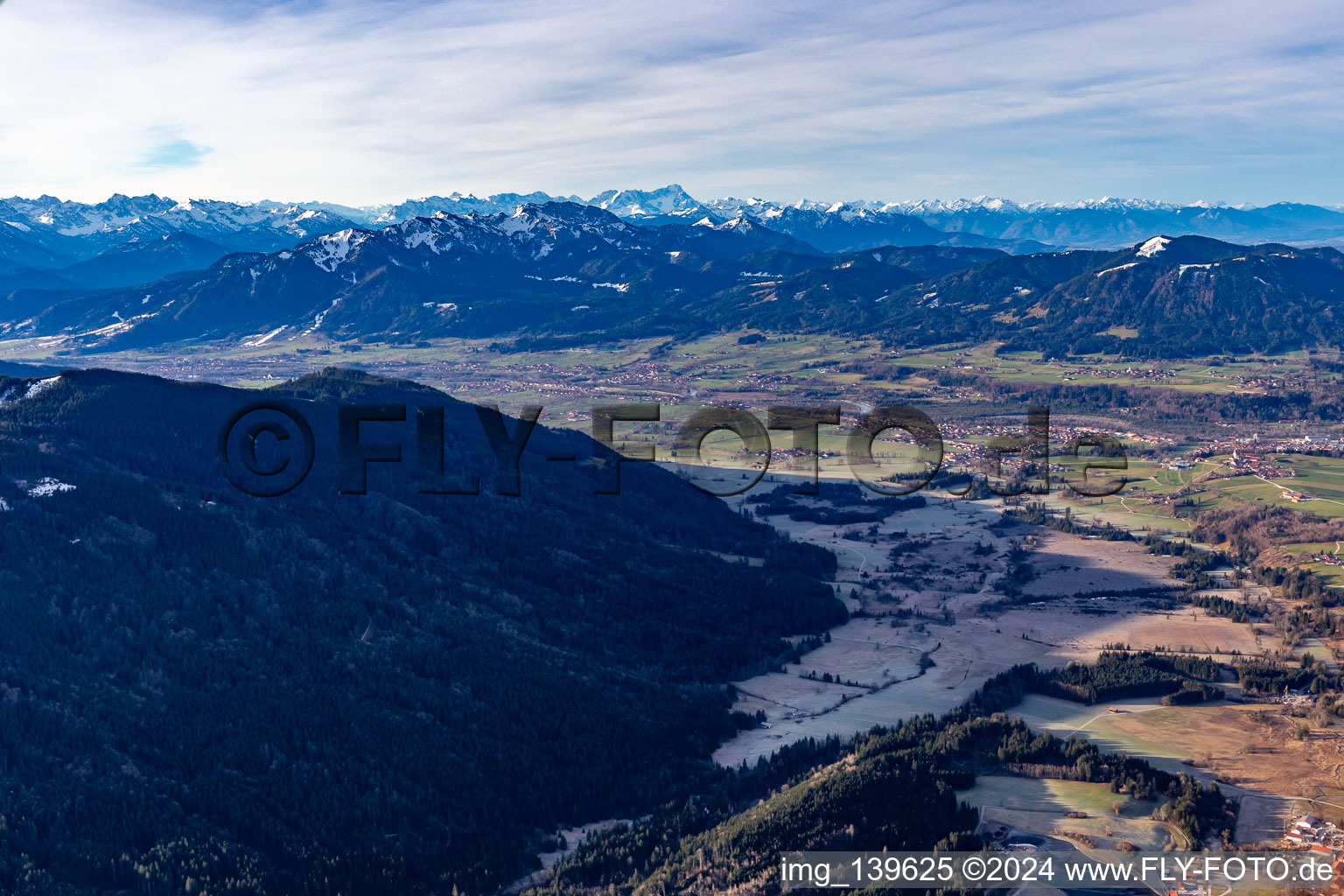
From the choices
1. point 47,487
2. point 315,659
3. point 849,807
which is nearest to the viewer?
point 849,807

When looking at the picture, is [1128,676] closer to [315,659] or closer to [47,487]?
[315,659]

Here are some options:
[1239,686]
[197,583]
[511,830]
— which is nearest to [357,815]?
[511,830]

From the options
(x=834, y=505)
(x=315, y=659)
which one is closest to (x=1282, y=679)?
(x=315, y=659)

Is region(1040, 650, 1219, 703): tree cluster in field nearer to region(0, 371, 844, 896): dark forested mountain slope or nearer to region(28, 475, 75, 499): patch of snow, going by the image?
region(0, 371, 844, 896): dark forested mountain slope

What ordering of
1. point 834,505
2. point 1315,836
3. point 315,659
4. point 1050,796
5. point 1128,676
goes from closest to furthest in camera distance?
point 1315,836 < point 1050,796 < point 315,659 < point 1128,676 < point 834,505

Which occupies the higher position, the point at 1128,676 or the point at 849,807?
the point at 849,807

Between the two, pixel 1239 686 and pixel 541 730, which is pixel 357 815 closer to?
pixel 541 730

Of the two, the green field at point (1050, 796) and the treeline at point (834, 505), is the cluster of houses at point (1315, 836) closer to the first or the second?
the green field at point (1050, 796)

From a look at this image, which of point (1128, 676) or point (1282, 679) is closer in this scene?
point (1282, 679)
